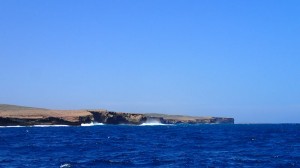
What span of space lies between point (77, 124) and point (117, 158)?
444 feet

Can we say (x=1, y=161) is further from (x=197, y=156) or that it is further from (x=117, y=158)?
(x=197, y=156)

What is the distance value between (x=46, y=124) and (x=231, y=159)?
138 meters

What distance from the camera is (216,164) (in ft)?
113

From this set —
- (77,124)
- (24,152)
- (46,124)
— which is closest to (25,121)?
(46,124)

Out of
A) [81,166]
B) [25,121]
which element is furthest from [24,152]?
[25,121]

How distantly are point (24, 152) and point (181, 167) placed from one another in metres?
18.5

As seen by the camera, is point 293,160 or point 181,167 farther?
point 293,160

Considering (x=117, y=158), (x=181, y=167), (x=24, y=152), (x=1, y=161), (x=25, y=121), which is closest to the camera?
(x=181, y=167)

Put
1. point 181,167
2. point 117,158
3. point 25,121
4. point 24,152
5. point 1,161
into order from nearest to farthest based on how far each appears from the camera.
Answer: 1. point 181,167
2. point 1,161
3. point 117,158
4. point 24,152
5. point 25,121

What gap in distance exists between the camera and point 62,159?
1465 inches

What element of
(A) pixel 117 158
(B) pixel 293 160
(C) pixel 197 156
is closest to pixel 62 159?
(A) pixel 117 158

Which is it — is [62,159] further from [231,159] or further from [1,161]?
[231,159]

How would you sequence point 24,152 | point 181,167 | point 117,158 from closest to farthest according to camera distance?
point 181,167 → point 117,158 → point 24,152

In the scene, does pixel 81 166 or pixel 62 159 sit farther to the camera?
pixel 62 159
